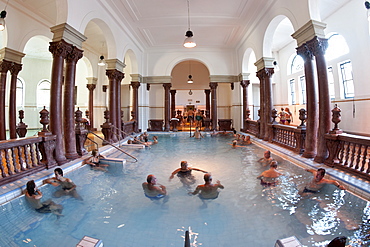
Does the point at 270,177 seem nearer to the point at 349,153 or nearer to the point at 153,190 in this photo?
the point at 349,153

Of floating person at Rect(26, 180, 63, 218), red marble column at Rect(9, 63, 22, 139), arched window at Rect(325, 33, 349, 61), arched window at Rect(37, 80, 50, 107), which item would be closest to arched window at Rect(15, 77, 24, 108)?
arched window at Rect(37, 80, 50, 107)

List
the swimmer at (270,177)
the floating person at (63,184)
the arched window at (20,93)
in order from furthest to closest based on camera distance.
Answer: the arched window at (20,93) < the swimmer at (270,177) < the floating person at (63,184)

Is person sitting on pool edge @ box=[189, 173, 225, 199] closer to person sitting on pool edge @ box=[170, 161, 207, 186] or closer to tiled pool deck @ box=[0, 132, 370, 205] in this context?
person sitting on pool edge @ box=[170, 161, 207, 186]

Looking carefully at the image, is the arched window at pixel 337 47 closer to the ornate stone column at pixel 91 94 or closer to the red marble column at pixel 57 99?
the red marble column at pixel 57 99

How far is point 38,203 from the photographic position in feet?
10.6

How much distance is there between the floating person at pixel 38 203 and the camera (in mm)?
3093

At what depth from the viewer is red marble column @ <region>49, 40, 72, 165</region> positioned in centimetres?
484

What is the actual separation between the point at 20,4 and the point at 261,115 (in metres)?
10.2

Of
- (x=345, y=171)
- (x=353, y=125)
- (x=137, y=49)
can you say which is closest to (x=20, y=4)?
(x=137, y=49)

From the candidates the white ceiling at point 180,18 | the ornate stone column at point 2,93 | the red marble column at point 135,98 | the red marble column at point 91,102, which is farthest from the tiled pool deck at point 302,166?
the red marble column at point 91,102

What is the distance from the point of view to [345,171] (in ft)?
13.1

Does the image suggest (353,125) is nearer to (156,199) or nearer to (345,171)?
(345,171)

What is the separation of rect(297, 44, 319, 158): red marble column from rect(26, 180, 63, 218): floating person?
227 inches

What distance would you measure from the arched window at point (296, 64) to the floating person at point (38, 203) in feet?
46.4
